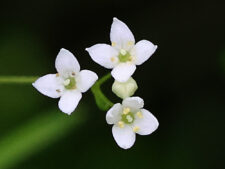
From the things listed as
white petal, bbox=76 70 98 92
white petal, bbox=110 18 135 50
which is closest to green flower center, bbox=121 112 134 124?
white petal, bbox=76 70 98 92

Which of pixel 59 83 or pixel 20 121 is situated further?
pixel 20 121

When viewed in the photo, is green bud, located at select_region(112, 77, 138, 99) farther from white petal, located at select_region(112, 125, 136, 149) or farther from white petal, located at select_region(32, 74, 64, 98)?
white petal, located at select_region(32, 74, 64, 98)

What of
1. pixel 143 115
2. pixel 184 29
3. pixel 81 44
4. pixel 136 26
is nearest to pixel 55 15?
pixel 81 44

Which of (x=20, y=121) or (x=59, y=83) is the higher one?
(x=59, y=83)

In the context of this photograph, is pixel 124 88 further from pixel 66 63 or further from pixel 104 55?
pixel 66 63

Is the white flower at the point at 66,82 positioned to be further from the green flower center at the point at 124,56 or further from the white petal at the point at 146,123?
the white petal at the point at 146,123

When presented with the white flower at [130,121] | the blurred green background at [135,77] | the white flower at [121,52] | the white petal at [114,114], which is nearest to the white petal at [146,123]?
the white flower at [130,121]

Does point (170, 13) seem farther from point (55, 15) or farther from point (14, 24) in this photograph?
point (14, 24)
